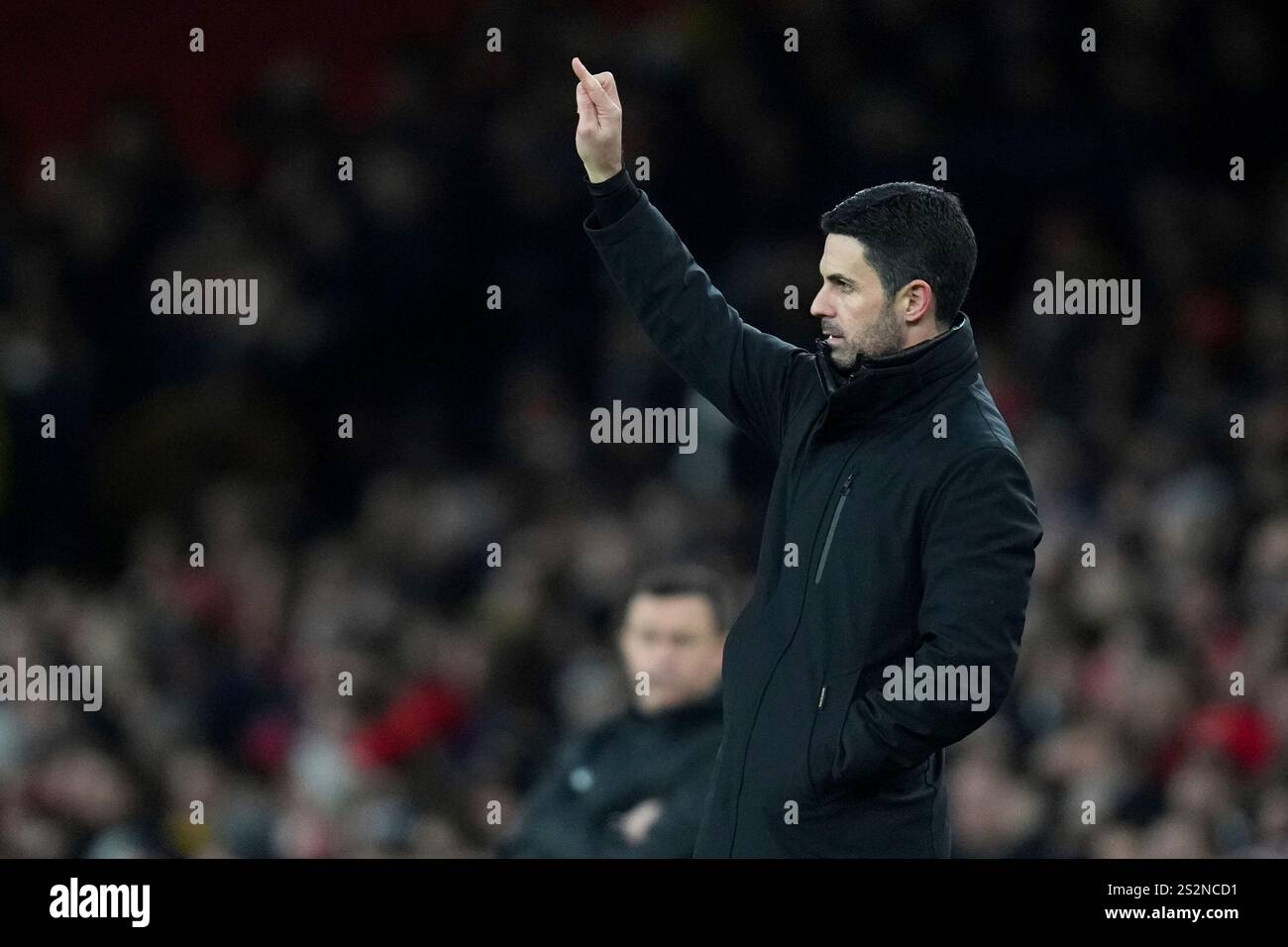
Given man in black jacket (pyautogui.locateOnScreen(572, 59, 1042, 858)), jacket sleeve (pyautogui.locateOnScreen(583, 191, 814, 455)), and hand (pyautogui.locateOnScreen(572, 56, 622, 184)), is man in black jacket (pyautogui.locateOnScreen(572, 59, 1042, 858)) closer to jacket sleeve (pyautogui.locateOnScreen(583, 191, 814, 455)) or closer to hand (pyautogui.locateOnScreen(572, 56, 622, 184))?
jacket sleeve (pyautogui.locateOnScreen(583, 191, 814, 455))

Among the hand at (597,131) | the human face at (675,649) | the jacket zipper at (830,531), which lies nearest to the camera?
the jacket zipper at (830,531)

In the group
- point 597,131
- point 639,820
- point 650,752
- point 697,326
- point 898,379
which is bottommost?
point 639,820

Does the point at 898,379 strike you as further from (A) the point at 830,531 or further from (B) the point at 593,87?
(B) the point at 593,87

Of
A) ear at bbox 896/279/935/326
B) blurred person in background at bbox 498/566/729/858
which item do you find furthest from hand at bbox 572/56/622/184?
blurred person in background at bbox 498/566/729/858

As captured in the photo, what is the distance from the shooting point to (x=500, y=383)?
20.8ft

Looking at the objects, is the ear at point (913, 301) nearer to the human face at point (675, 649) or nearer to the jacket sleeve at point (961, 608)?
the jacket sleeve at point (961, 608)

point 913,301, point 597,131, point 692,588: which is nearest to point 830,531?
point 913,301

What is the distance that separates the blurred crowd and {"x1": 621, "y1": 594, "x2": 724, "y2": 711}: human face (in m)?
1.29

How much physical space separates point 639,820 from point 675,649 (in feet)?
1.03

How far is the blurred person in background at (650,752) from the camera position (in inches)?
146

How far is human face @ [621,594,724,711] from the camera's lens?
384 cm

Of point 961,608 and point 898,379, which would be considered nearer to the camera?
point 961,608

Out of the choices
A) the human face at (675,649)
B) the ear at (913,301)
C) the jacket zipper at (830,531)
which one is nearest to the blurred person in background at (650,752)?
the human face at (675,649)
